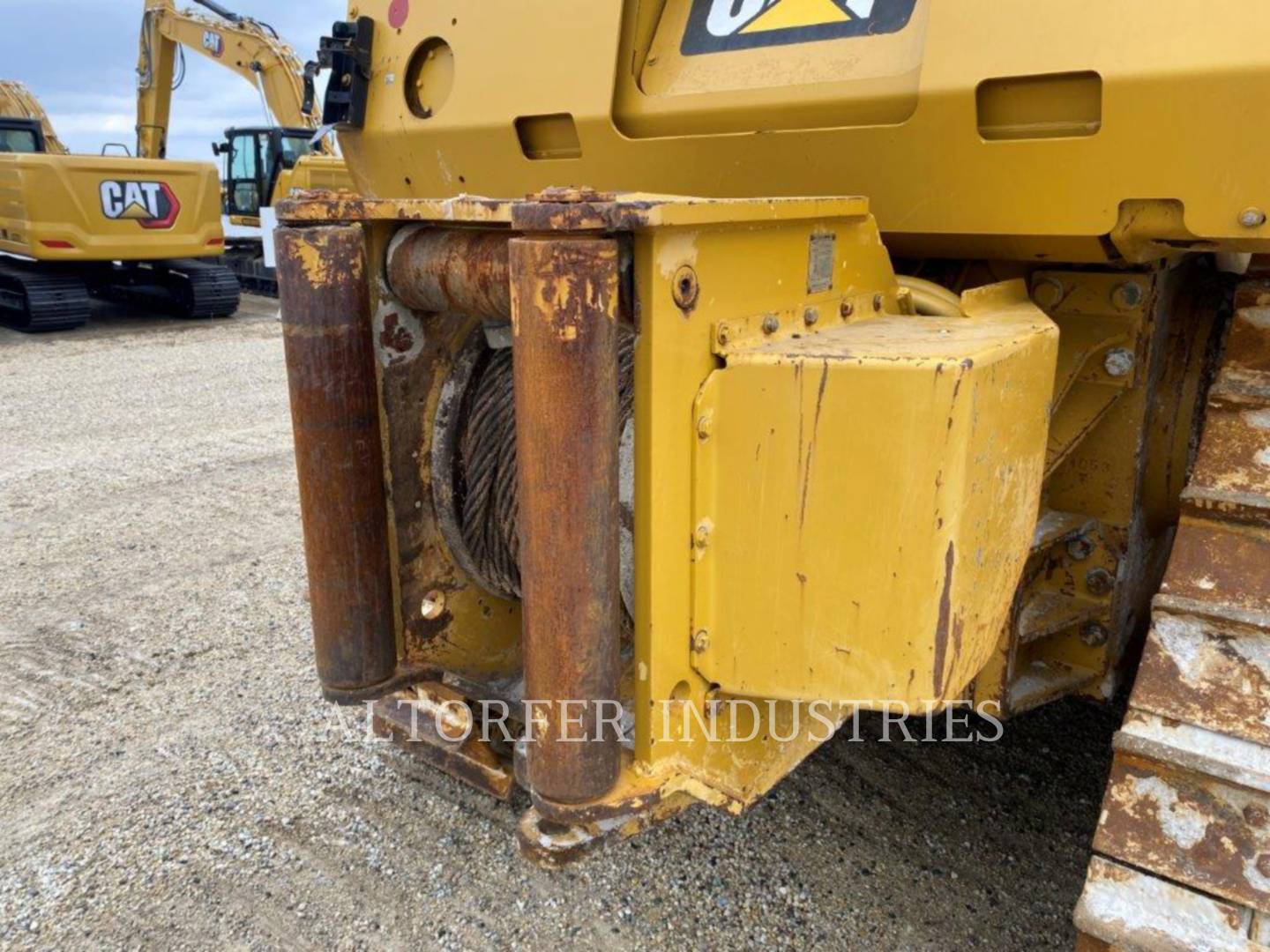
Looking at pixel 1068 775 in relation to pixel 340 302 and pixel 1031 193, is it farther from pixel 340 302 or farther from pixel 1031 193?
pixel 340 302

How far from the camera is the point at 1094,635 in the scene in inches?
86.2

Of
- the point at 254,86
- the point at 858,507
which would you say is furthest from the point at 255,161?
the point at 858,507

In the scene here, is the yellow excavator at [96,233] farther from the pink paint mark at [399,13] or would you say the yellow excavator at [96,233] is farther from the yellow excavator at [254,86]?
the pink paint mark at [399,13]

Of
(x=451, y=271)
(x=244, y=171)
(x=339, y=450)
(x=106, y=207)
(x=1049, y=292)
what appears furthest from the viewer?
(x=244, y=171)

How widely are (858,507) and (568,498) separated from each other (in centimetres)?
37

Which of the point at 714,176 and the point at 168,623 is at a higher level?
the point at 714,176

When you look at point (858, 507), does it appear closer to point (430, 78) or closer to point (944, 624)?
point (944, 624)

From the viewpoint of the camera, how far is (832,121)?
1.96 meters

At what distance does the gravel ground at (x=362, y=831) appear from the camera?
2.17 meters

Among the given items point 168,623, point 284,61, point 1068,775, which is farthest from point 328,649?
point 284,61

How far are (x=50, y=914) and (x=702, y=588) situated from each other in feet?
5.40

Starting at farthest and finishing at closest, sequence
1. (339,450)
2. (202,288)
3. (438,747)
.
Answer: (202,288), (438,747), (339,450)

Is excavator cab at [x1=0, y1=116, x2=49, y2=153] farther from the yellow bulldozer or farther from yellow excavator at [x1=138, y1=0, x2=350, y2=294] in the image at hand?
the yellow bulldozer

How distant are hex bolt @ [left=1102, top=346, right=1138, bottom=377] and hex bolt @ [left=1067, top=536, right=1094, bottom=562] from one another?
346mm
